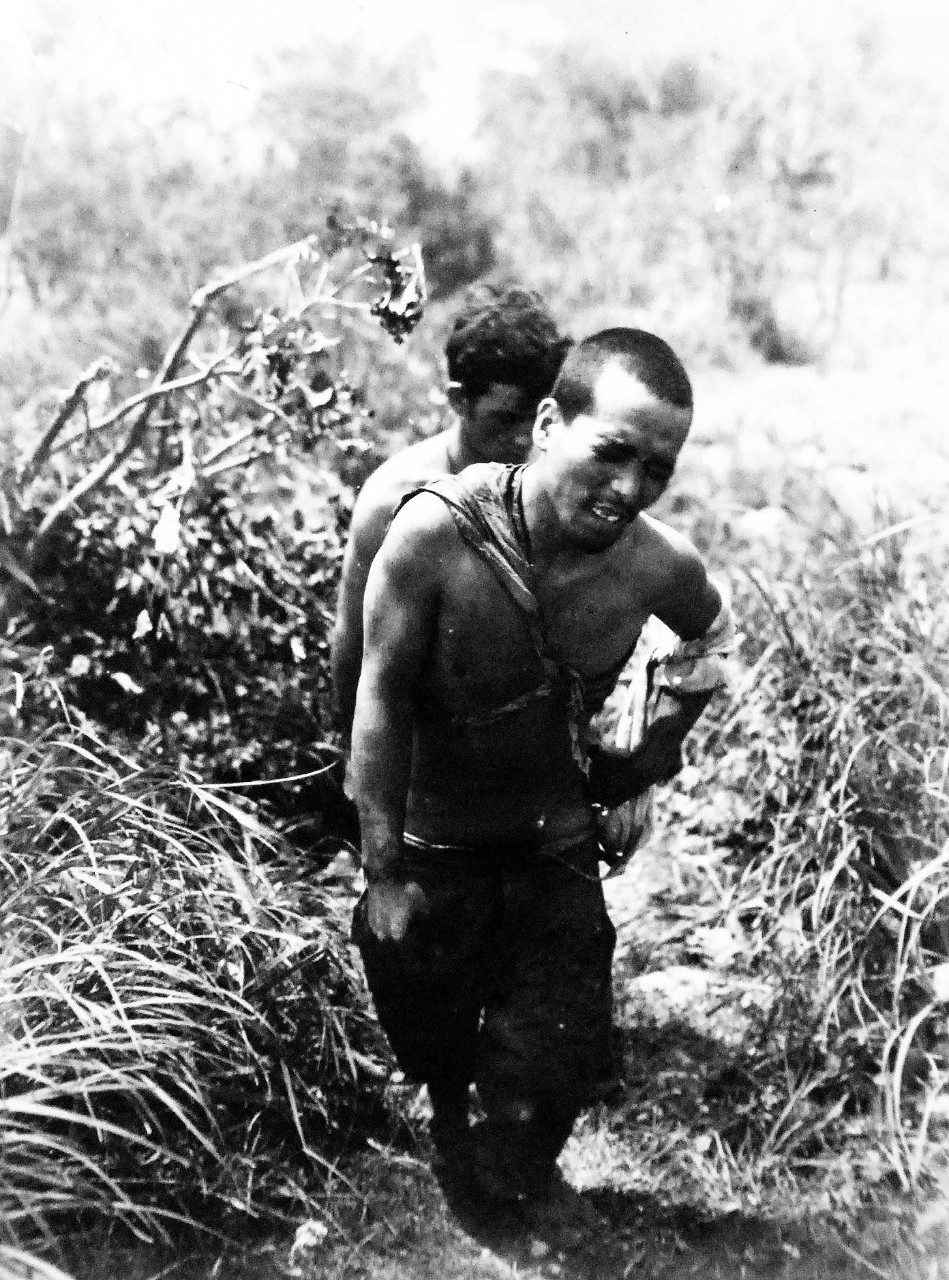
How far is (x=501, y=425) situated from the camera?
288 centimetres

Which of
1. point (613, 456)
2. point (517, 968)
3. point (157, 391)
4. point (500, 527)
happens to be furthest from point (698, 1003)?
point (157, 391)

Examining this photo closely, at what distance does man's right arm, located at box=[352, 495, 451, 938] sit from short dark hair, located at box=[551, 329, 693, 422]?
27 cm

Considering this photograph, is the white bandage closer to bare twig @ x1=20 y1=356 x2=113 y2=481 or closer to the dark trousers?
the dark trousers

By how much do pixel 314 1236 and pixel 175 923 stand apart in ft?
2.01

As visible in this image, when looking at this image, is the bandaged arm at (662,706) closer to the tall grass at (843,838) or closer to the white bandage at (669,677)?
the white bandage at (669,677)

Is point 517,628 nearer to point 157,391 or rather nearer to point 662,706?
point 662,706

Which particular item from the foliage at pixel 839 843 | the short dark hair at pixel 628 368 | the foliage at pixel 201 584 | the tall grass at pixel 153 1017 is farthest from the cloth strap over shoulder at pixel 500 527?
the foliage at pixel 201 584

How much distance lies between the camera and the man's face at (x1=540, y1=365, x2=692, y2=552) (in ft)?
7.35

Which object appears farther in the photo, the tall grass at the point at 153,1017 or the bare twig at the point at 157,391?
the bare twig at the point at 157,391

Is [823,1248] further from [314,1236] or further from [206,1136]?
[206,1136]

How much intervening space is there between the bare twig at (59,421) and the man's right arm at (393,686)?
4.19 feet

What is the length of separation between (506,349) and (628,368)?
634mm

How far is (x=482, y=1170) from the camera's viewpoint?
2805mm

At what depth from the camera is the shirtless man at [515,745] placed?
2.30 metres
